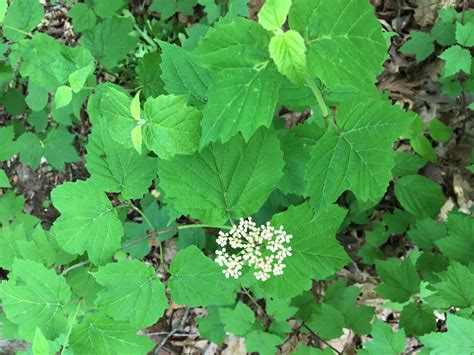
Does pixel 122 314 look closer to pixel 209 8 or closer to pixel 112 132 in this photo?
pixel 112 132

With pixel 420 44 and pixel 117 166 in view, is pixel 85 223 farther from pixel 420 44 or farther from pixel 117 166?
pixel 420 44

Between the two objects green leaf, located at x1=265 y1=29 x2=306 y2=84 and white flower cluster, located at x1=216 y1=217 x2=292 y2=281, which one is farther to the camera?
white flower cluster, located at x1=216 y1=217 x2=292 y2=281

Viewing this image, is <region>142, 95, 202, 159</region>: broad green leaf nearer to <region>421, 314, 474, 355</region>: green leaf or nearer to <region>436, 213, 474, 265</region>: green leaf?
<region>421, 314, 474, 355</region>: green leaf

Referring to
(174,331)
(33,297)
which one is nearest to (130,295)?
(33,297)

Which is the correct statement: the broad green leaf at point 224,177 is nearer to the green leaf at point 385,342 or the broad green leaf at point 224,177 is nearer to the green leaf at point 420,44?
the green leaf at point 385,342

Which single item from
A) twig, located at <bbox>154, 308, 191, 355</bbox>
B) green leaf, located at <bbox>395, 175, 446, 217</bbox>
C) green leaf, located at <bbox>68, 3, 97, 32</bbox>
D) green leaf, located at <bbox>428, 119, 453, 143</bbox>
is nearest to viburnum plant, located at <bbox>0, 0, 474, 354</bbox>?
green leaf, located at <bbox>395, 175, 446, 217</bbox>

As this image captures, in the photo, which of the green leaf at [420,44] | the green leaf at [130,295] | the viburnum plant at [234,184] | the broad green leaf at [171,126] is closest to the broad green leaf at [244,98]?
the viburnum plant at [234,184]

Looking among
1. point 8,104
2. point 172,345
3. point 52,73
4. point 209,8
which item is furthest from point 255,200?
point 8,104
